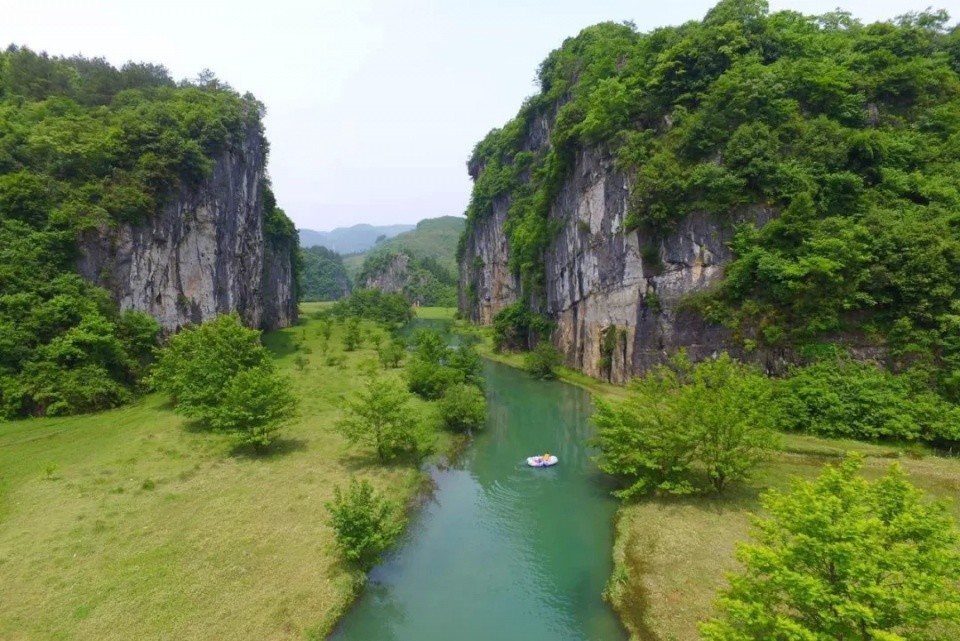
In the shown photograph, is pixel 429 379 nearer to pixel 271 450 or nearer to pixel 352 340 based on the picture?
pixel 271 450

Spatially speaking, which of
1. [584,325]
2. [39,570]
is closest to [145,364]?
[39,570]

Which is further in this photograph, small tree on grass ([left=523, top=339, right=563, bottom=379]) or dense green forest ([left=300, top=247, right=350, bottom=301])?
dense green forest ([left=300, top=247, right=350, bottom=301])

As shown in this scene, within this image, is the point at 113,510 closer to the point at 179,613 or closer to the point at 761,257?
the point at 179,613

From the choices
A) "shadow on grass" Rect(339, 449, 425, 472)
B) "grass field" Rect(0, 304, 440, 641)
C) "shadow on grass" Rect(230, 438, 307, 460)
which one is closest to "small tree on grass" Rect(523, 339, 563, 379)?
"shadow on grass" Rect(339, 449, 425, 472)

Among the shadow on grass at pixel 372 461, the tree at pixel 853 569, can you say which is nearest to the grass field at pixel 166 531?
the shadow on grass at pixel 372 461

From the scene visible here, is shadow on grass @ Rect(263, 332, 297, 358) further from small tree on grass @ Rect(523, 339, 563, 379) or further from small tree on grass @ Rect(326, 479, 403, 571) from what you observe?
small tree on grass @ Rect(326, 479, 403, 571)

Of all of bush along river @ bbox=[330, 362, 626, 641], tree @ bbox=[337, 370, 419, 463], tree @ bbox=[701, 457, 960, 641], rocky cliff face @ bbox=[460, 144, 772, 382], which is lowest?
→ bush along river @ bbox=[330, 362, 626, 641]

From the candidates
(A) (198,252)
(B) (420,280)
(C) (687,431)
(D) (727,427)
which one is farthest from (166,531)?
(B) (420,280)
